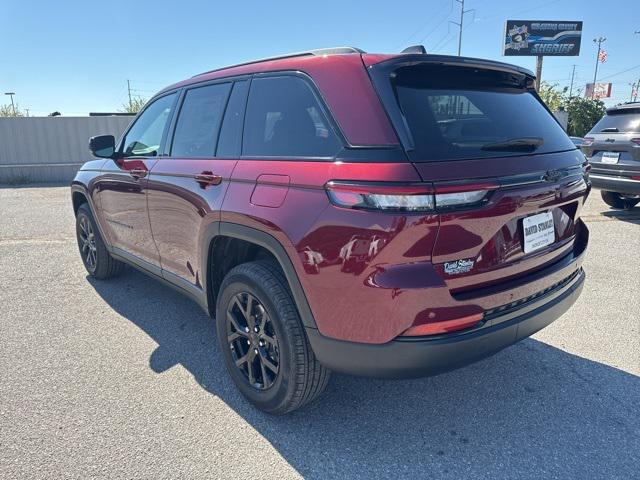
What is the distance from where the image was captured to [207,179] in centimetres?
265

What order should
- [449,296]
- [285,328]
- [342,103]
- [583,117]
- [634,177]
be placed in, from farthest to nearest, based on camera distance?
[583,117], [634,177], [285,328], [342,103], [449,296]

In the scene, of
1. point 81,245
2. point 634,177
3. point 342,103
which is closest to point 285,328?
point 342,103

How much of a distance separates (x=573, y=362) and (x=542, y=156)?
1.58m

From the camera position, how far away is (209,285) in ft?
9.23

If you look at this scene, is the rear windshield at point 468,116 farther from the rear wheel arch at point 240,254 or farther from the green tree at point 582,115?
the green tree at point 582,115

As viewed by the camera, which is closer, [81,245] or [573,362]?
[573,362]

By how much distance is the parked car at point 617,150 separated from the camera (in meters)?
6.59

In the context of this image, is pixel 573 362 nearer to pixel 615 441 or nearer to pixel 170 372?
pixel 615 441

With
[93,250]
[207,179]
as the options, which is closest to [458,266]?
[207,179]

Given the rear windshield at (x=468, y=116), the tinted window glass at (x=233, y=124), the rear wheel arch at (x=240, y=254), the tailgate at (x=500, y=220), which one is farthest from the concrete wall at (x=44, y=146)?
the tailgate at (x=500, y=220)

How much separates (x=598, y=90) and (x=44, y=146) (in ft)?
225

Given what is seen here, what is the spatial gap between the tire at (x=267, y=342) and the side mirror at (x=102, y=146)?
2.05m

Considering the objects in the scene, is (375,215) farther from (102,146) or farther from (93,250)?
(93,250)

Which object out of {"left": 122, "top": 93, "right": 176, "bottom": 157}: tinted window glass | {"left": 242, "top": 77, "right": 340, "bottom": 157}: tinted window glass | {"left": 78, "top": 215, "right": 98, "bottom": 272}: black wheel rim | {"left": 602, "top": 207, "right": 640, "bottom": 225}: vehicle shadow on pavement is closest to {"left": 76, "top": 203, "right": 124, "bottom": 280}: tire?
{"left": 78, "top": 215, "right": 98, "bottom": 272}: black wheel rim
